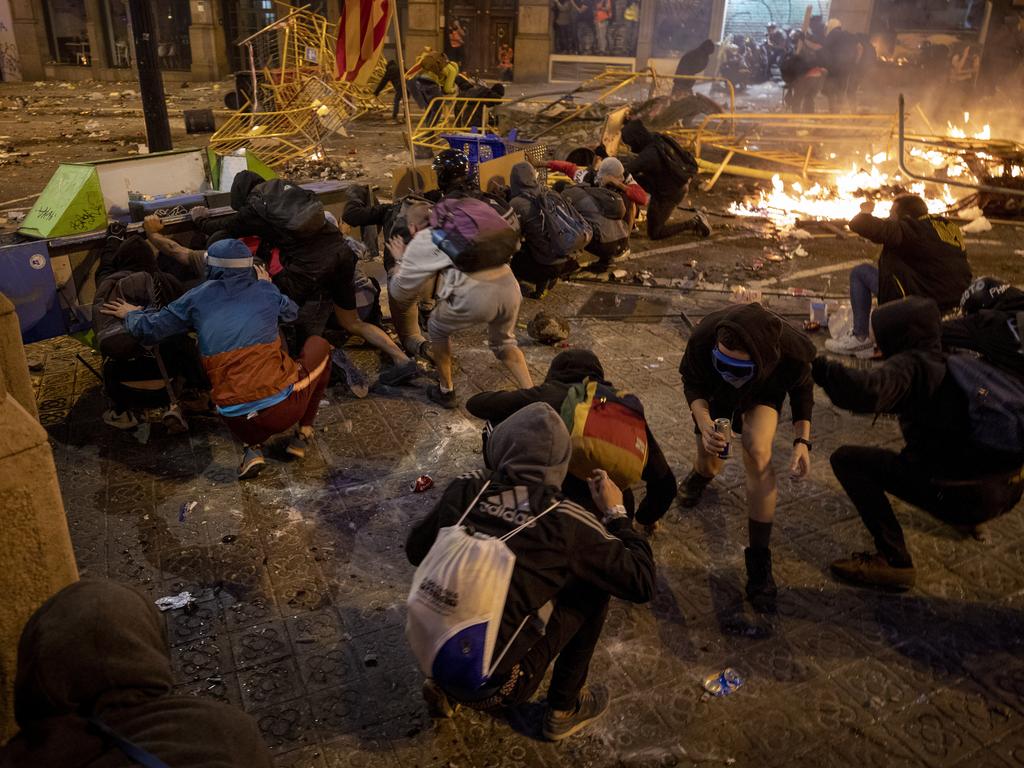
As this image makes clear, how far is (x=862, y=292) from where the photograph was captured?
7262mm

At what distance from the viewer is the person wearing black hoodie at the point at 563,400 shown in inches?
160

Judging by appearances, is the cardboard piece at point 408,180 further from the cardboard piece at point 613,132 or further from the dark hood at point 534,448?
the dark hood at point 534,448

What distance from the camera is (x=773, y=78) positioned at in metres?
26.8

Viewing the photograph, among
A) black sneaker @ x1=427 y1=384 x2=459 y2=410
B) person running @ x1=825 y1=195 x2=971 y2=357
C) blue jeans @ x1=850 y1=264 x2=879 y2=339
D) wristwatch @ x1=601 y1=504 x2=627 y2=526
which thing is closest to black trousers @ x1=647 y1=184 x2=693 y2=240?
blue jeans @ x1=850 y1=264 x2=879 y2=339

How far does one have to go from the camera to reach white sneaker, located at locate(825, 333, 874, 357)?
24.1 feet

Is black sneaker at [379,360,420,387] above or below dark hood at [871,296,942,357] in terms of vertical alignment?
below

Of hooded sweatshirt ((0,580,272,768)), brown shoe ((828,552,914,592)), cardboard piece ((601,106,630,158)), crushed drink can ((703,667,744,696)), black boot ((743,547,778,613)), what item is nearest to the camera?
hooded sweatshirt ((0,580,272,768))

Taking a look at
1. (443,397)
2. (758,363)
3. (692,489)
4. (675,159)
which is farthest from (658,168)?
(758,363)

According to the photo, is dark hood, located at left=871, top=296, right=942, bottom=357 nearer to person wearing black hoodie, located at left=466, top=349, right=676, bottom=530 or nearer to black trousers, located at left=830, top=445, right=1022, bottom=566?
black trousers, located at left=830, top=445, right=1022, bottom=566

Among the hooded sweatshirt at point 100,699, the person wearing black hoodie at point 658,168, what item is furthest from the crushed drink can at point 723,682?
the person wearing black hoodie at point 658,168

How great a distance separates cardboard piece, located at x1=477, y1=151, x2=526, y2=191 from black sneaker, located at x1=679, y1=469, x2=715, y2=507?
4952mm

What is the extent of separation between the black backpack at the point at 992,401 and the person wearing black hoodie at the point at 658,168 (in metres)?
6.70

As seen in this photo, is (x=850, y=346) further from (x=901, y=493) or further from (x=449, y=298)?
(x=449, y=298)

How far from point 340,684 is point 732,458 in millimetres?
3172
